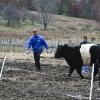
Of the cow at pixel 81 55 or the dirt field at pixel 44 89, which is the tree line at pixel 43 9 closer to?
the cow at pixel 81 55

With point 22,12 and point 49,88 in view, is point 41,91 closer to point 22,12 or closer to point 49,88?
point 49,88

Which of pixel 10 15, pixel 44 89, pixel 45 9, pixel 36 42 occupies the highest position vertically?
pixel 45 9

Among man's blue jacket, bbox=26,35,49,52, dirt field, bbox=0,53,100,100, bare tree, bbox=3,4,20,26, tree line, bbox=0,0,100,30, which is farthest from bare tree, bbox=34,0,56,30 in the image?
dirt field, bbox=0,53,100,100

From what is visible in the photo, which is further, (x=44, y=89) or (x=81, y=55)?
(x=81, y=55)

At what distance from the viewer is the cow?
15.1 m

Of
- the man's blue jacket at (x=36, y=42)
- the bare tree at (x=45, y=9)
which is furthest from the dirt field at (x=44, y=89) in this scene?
the bare tree at (x=45, y=9)

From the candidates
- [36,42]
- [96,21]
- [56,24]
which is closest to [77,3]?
[96,21]

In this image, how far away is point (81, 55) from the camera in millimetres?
15672

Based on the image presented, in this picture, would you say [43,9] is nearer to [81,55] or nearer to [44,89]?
[81,55]

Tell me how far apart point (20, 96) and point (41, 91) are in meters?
1.14

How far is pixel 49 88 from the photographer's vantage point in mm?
12117

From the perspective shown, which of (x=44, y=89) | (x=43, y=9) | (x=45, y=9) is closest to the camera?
(x=44, y=89)

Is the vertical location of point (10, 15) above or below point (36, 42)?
above

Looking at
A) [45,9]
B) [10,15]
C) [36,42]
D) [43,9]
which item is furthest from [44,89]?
[43,9]
